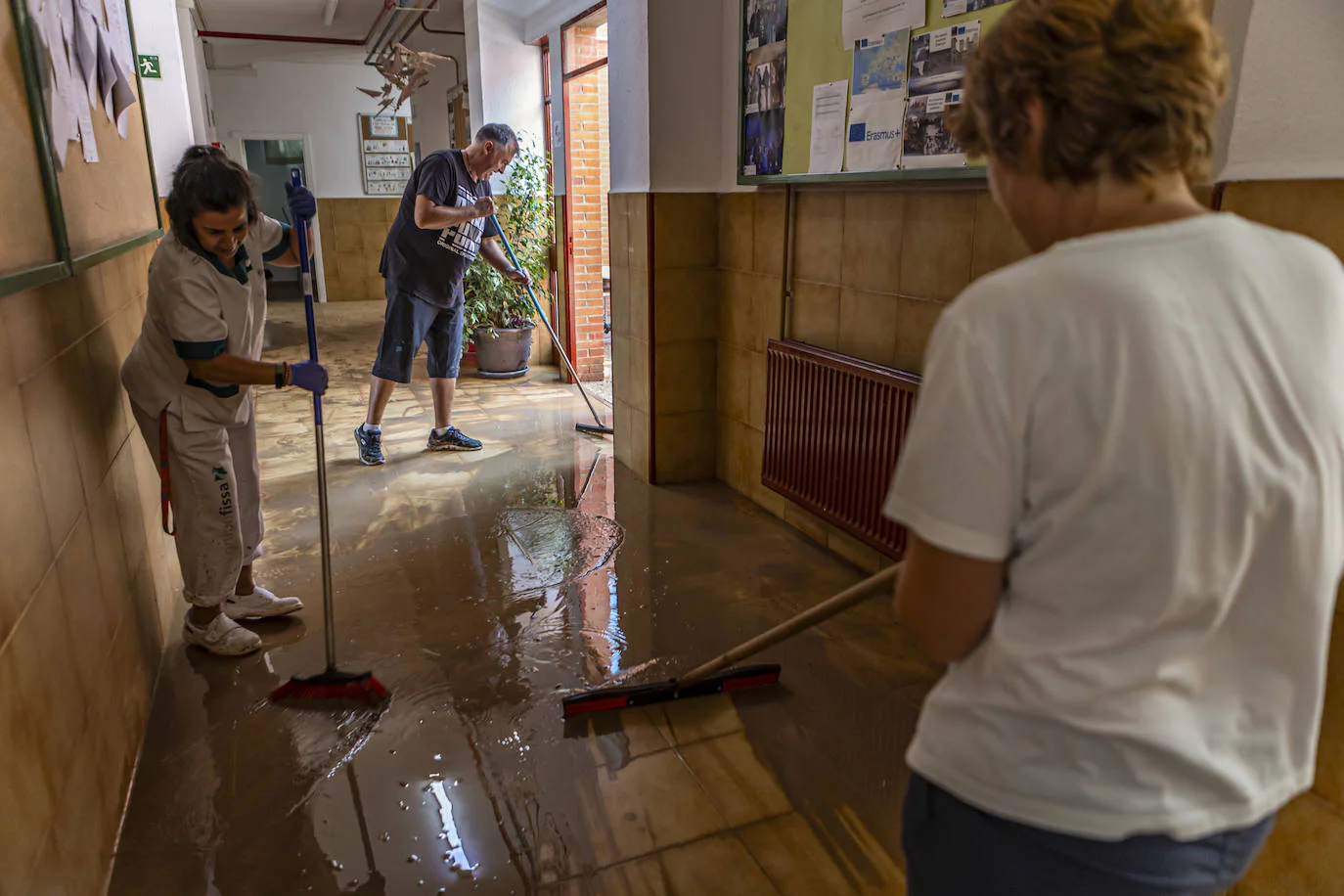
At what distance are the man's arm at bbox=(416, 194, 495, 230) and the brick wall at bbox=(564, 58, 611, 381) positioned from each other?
160 centimetres

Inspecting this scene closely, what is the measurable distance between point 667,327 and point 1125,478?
3.21 meters

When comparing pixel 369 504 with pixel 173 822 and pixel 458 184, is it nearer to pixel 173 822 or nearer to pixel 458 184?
pixel 458 184

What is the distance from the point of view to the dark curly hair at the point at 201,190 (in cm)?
216

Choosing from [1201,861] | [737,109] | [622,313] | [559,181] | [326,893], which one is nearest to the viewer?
[1201,861]

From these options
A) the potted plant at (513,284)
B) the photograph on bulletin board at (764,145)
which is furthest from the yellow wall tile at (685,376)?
the potted plant at (513,284)

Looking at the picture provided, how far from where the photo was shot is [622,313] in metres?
4.09

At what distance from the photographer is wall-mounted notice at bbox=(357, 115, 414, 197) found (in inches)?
412

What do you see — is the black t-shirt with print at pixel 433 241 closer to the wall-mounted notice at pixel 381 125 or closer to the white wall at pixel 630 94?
the white wall at pixel 630 94

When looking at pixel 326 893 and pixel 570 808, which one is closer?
pixel 326 893

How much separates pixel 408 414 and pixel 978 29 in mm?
3981

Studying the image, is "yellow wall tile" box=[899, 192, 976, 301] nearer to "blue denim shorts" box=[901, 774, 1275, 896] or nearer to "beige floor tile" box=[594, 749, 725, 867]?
"beige floor tile" box=[594, 749, 725, 867]

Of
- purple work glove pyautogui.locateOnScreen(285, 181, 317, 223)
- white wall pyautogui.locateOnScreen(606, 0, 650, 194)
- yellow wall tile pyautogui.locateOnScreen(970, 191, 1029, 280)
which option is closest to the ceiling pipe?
white wall pyautogui.locateOnScreen(606, 0, 650, 194)

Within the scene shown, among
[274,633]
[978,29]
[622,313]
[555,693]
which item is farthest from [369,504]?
[978,29]

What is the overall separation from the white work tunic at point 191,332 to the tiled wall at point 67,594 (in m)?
0.11
